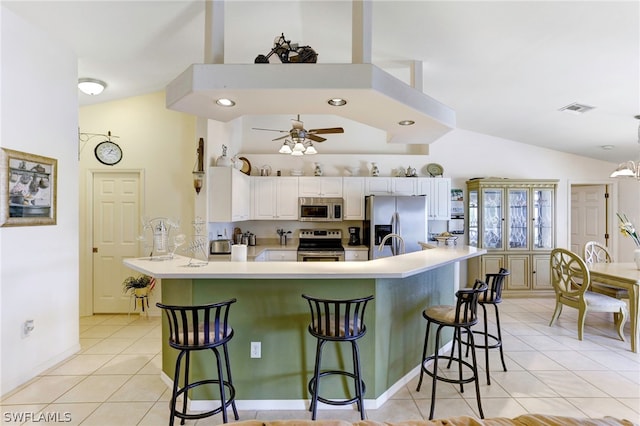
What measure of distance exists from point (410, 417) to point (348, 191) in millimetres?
3622

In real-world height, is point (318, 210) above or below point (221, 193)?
below

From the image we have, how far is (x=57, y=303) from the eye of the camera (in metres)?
3.12

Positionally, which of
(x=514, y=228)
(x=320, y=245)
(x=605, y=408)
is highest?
(x=514, y=228)

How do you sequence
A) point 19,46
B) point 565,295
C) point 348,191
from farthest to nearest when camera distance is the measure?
1. point 348,191
2. point 565,295
3. point 19,46

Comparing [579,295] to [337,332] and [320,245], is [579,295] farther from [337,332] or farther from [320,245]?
[320,245]

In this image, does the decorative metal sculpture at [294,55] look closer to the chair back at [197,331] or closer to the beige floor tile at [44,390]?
the chair back at [197,331]

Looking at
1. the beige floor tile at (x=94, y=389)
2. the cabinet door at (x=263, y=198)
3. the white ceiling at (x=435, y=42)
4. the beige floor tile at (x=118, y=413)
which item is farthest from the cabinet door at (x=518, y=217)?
the beige floor tile at (x=94, y=389)

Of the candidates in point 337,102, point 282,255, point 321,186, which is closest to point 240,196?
point 282,255

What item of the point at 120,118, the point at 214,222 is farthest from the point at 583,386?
the point at 120,118

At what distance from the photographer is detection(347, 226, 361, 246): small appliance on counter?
558 centimetres

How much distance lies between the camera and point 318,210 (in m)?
5.44

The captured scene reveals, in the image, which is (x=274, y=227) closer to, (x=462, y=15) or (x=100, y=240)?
(x=100, y=240)

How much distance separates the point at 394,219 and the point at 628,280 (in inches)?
108

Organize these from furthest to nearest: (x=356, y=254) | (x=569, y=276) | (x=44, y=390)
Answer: (x=356, y=254) → (x=569, y=276) → (x=44, y=390)
